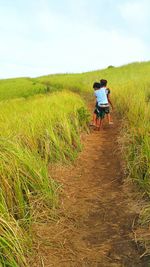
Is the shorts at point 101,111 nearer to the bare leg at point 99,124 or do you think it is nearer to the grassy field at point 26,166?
the bare leg at point 99,124

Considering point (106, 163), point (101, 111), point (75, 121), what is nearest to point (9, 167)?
point (106, 163)

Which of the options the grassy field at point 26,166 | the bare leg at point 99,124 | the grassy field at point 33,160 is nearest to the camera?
the grassy field at point 26,166

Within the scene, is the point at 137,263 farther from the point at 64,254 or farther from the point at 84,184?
the point at 84,184

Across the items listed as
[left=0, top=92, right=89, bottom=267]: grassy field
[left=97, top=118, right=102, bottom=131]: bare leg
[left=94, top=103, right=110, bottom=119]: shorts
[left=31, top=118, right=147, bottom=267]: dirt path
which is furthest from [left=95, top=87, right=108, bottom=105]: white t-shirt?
[left=31, top=118, right=147, bottom=267]: dirt path

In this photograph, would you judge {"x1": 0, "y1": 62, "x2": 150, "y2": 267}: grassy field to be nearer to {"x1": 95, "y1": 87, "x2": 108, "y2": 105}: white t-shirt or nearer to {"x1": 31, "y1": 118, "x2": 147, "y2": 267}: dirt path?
{"x1": 31, "y1": 118, "x2": 147, "y2": 267}: dirt path

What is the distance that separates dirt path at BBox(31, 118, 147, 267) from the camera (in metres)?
3.88

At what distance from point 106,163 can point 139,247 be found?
2980 mm

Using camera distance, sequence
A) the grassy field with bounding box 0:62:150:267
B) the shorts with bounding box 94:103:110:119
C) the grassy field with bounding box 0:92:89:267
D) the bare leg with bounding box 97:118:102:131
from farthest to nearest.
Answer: the shorts with bounding box 94:103:110:119, the bare leg with bounding box 97:118:102:131, the grassy field with bounding box 0:62:150:267, the grassy field with bounding box 0:92:89:267

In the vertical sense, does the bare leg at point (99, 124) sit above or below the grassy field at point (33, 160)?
below

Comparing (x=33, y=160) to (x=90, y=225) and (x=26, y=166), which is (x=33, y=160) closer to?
(x=26, y=166)

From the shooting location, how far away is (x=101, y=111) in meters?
10.6

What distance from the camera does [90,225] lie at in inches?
179

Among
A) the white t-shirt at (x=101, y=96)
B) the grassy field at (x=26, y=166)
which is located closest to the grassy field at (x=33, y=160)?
the grassy field at (x=26, y=166)

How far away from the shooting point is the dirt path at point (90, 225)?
388 cm
